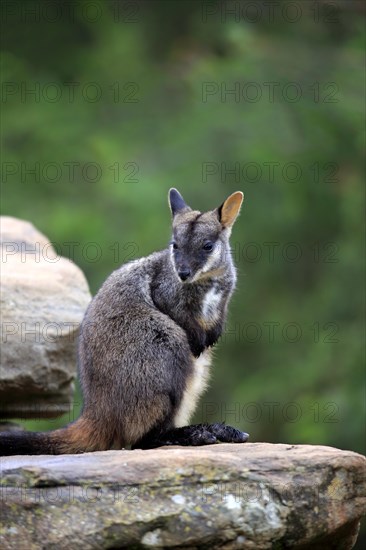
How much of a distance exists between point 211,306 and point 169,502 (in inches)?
95.9

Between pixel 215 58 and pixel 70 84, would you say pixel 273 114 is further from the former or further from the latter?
pixel 70 84

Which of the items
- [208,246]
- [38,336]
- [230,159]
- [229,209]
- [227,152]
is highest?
[227,152]

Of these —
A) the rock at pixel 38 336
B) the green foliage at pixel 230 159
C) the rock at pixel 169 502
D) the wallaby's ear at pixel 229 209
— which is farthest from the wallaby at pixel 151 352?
the green foliage at pixel 230 159

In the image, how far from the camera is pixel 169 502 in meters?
6.71

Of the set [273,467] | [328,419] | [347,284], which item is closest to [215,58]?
[347,284]

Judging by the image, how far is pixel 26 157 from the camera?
1942cm

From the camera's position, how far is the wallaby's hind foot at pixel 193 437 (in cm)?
809

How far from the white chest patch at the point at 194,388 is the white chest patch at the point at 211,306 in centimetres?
30

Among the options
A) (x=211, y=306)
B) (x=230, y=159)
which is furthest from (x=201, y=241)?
(x=230, y=159)

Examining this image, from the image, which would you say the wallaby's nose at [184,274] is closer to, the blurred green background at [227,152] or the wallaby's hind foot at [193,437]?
the wallaby's hind foot at [193,437]

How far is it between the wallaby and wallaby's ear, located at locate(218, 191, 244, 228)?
0.15 metres

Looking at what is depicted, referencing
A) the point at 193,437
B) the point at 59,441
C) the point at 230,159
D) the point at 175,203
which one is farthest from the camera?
the point at 230,159

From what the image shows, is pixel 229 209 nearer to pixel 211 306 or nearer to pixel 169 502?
pixel 211 306

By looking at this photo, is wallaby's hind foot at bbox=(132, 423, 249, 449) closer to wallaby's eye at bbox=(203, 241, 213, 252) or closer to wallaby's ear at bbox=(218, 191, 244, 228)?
wallaby's eye at bbox=(203, 241, 213, 252)
